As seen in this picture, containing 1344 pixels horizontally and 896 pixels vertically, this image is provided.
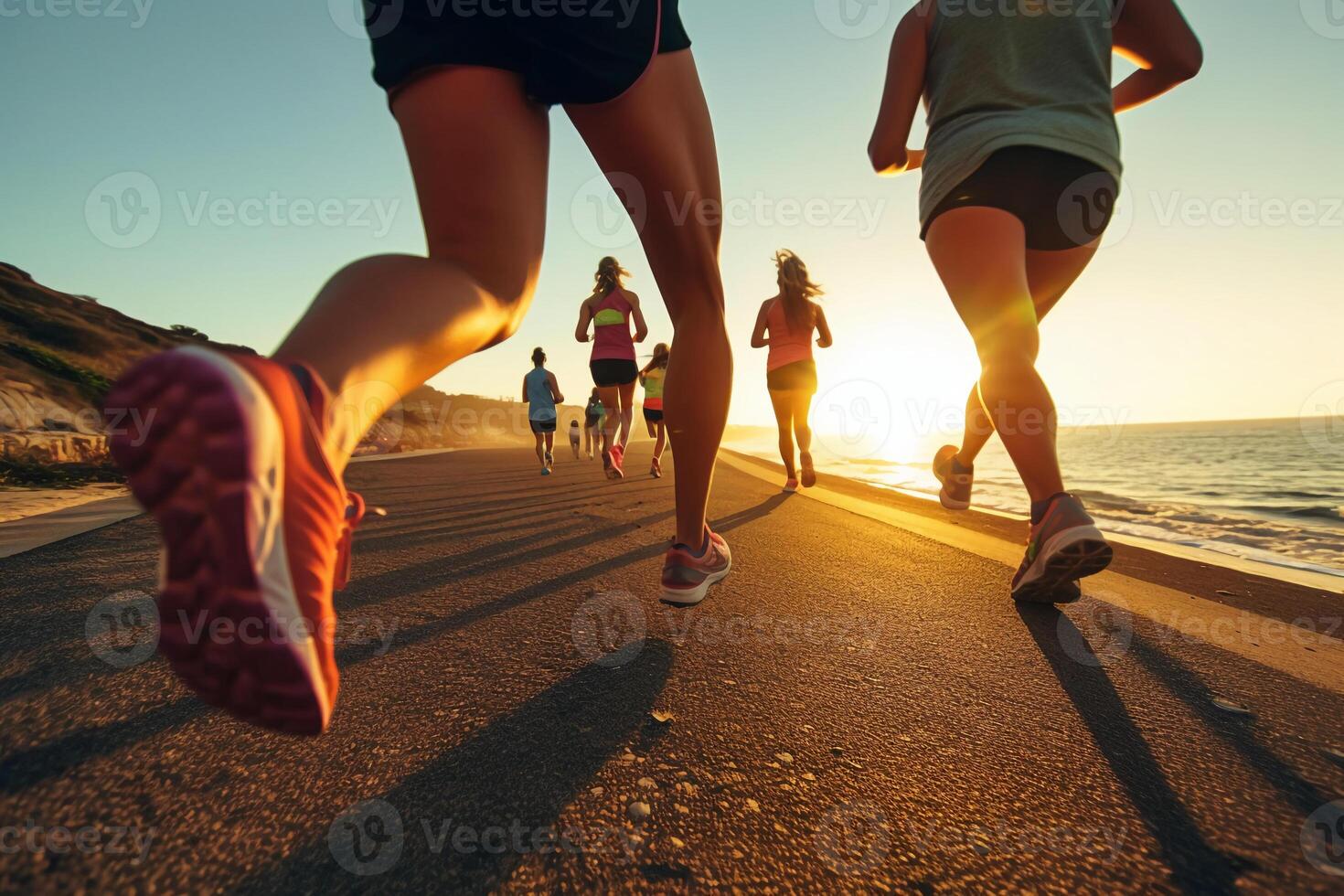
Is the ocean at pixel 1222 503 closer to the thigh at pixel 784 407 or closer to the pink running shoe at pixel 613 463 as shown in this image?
the thigh at pixel 784 407

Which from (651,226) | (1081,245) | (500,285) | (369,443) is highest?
(1081,245)

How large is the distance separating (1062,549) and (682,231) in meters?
1.35

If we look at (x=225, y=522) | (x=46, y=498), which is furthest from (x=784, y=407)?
(x=46, y=498)

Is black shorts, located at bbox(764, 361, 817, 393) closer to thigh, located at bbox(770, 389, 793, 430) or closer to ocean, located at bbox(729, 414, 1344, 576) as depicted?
thigh, located at bbox(770, 389, 793, 430)

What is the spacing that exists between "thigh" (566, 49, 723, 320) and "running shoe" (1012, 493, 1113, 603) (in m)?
1.14

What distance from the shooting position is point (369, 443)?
20984 millimetres

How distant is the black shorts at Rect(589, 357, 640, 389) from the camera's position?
23.7 feet

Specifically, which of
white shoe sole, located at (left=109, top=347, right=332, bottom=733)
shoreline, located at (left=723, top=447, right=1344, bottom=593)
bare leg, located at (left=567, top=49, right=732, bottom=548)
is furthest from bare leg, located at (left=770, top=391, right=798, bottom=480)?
white shoe sole, located at (left=109, top=347, right=332, bottom=733)

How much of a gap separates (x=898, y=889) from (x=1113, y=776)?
500mm

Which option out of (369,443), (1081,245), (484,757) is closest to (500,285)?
(484,757)

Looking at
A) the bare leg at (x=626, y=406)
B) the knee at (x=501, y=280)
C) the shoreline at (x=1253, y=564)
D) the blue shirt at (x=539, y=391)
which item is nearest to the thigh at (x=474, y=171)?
the knee at (x=501, y=280)

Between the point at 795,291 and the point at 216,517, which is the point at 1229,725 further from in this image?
the point at 795,291

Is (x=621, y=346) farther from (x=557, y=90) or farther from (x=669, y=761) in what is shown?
(x=669, y=761)

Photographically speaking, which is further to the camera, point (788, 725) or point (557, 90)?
point (557, 90)
